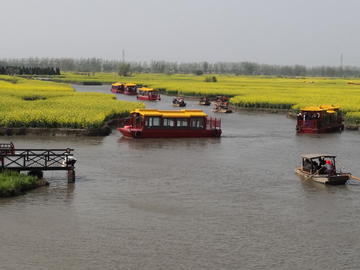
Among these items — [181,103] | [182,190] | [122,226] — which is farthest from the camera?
[181,103]

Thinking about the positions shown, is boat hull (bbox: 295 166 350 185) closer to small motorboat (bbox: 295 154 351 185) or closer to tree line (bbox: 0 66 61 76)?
small motorboat (bbox: 295 154 351 185)

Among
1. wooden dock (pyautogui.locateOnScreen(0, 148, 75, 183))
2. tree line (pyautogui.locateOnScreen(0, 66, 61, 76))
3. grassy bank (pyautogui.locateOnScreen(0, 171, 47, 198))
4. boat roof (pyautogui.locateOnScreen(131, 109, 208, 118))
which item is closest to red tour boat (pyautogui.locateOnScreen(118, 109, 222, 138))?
boat roof (pyautogui.locateOnScreen(131, 109, 208, 118))

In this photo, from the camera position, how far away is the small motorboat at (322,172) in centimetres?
2720

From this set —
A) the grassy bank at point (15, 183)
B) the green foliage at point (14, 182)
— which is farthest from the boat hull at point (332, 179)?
the green foliage at point (14, 182)

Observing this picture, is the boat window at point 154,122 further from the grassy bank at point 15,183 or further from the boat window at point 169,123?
the grassy bank at point 15,183

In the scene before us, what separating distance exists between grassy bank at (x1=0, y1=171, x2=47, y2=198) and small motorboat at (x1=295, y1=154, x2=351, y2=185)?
12.9 m

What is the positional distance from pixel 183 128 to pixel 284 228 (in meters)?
22.4

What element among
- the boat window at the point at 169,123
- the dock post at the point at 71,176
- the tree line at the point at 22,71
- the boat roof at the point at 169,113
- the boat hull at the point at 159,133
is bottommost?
the dock post at the point at 71,176

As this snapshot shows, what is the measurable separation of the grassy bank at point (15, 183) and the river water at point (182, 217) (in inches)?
15.3

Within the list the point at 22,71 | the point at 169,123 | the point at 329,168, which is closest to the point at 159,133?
the point at 169,123

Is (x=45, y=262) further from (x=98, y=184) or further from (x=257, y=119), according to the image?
(x=257, y=119)

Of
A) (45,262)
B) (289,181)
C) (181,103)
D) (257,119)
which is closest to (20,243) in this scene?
(45,262)

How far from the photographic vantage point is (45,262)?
674 inches

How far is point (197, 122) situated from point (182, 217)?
21.8 meters
